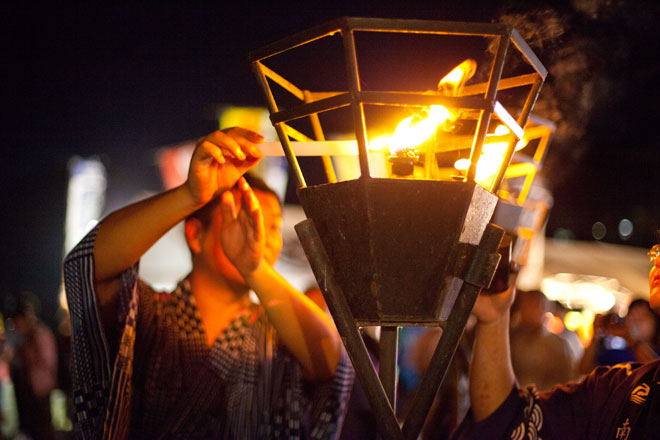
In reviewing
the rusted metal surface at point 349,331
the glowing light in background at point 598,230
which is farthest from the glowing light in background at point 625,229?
the rusted metal surface at point 349,331

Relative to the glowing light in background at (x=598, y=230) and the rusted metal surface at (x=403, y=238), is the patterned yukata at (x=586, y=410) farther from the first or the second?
the glowing light in background at (x=598, y=230)

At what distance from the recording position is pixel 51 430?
7.01 m

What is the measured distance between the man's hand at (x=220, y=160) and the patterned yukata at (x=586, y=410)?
1264 mm

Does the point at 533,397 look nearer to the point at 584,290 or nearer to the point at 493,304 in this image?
the point at 493,304

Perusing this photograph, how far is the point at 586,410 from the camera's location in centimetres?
176

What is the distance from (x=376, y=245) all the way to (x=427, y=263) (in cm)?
12

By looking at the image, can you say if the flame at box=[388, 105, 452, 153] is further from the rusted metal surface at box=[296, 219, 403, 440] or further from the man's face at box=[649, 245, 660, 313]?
the man's face at box=[649, 245, 660, 313]

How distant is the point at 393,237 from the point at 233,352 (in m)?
1.21

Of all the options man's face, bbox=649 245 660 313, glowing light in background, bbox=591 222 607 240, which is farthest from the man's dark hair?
glowing light in background, bbox=591 222 607 240

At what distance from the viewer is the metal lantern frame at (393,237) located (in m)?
1.00

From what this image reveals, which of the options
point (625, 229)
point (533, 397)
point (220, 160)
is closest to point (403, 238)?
point (220, 160)

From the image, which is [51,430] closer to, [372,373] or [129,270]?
[129,270]

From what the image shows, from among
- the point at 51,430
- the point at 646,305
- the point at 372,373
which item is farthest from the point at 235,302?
the point at 51,430

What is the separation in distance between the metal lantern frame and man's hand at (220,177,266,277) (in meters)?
0.46
